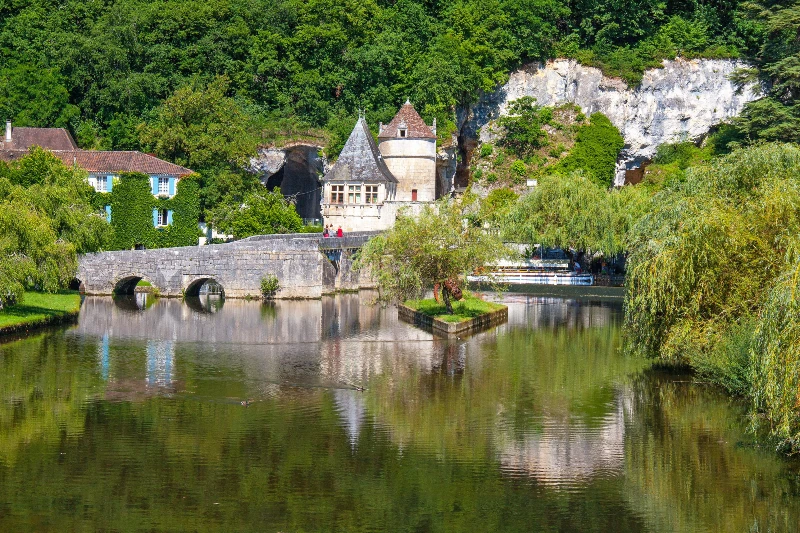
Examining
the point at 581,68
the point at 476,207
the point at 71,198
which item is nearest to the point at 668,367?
the point at 71,198

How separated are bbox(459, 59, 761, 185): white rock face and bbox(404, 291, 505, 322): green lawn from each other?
32964 millimetres

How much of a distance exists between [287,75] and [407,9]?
1060cm

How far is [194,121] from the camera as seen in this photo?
80.1 metres

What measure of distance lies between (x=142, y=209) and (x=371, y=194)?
16.1 meters

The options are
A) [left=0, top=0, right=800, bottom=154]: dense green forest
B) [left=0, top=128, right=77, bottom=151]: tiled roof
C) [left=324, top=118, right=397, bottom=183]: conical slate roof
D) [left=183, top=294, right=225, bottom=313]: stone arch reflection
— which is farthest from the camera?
[left=0, top=0, right=800, bottom=154]: dense green forest

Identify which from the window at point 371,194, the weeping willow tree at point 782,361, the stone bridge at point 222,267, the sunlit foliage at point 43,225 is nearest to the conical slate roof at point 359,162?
the window at point 371,194

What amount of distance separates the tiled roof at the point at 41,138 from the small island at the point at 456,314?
2950cm

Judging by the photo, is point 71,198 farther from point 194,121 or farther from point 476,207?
point 476,207

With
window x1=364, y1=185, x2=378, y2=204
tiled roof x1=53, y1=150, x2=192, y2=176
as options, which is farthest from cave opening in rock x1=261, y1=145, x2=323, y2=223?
tiled roof x1=53, y1=150, x2=192, y2=176

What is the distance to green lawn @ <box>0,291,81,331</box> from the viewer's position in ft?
165

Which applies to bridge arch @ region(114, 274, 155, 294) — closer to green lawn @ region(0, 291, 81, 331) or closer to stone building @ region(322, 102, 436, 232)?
green lawn @ region(0, 291, 81, 331)

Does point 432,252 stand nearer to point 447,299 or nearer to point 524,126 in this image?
point 447,299

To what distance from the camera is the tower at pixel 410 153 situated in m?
84.9

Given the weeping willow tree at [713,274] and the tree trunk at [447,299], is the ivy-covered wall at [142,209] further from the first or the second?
the weeping willow tree at [713,274]
